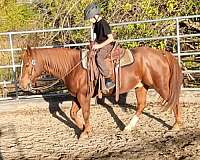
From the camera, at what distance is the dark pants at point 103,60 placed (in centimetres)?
595

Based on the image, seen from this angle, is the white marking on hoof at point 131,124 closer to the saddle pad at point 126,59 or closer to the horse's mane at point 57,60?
the saddle pad at point 126,59

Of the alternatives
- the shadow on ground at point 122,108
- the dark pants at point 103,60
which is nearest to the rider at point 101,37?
the dark pants at point 103,60

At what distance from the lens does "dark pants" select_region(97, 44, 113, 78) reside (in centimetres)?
595

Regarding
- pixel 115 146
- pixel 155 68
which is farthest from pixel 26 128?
pixel 155 68

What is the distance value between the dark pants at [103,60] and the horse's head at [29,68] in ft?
3.02

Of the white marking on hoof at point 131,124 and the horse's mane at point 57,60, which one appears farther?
the white marking on hoof at point 131,124

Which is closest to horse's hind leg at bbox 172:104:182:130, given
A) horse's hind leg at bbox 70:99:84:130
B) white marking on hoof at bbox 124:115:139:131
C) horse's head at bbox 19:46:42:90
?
white marking on hoof at bbox 124:115:139:131

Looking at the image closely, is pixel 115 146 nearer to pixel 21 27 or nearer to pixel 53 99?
pixel 53 99

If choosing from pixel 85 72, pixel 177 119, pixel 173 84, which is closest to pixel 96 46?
pixel 85 72

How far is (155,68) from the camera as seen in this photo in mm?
6203

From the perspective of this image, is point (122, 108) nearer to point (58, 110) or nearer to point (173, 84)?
point (58, 110)

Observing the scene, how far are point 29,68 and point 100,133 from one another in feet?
4.99

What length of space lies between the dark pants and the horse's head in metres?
0.92

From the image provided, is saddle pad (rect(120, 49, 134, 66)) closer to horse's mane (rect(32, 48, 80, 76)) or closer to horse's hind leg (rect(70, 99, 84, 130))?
horse's mane (rect(32, 48, 80, 76))
